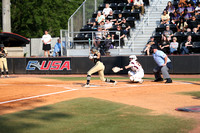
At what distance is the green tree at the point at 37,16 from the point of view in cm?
4453

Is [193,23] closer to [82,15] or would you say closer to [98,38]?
[98,38]

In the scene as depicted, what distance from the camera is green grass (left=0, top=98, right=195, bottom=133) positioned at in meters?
7.50

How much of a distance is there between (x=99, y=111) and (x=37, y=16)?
1446 inches

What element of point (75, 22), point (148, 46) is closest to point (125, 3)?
point (75, 22)

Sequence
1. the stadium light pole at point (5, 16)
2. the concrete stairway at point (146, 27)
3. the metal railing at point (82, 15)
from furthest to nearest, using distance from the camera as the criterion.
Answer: the stadium light pole at point (5, 16), the metal railing at point (82, 15), the concrete stairway at point (146, 27)

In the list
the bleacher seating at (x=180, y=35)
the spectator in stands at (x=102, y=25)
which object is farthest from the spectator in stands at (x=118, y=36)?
the bleacher seating at (x=180, y=35)

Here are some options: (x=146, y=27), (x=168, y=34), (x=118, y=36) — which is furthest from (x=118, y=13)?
(x=168, y=34)

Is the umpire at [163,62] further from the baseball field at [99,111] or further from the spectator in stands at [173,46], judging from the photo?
the spectator in stands at [173,46]

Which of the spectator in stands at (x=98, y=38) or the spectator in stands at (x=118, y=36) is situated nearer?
the spectator in stands at (x=98, y=38)

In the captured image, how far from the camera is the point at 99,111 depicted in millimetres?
9664

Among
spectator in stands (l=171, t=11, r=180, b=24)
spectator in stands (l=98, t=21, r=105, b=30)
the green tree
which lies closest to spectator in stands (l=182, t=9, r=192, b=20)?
spectator in stands (l=171, t=11, r=180, b=24)

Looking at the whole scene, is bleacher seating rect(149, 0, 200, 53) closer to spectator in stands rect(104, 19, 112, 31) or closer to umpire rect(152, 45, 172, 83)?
spectator in stands rect(104, 19, 112, 31)

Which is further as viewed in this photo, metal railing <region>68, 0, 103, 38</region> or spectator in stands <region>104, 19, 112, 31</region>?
metal railing <region>68, 0, 103, 38</region>

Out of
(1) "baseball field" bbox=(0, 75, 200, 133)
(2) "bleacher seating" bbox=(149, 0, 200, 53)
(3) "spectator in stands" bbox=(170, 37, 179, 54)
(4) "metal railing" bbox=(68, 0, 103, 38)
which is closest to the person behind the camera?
(1) "baseball field" bbox=(0, 75, 200, 133)
